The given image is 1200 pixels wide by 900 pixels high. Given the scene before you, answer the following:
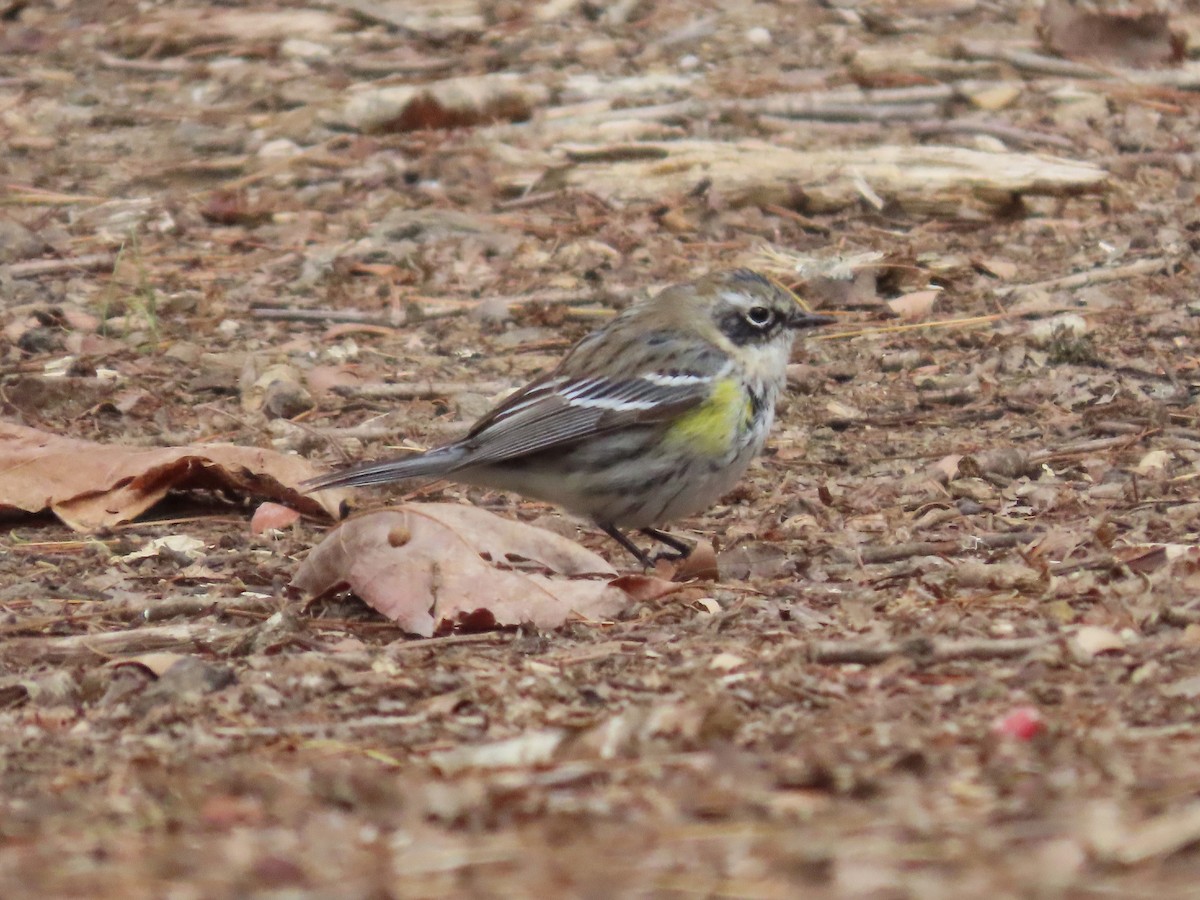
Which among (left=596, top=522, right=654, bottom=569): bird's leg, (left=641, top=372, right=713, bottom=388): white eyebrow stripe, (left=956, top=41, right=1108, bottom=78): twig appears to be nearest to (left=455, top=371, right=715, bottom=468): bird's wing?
(left=641, top=372, right=713, bottom=388): white eyebrow stripe

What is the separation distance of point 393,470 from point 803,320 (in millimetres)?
1744

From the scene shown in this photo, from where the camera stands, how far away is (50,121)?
11422 mm

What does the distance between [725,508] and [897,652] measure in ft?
9.33

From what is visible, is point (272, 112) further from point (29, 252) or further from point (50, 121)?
point (29, 252)

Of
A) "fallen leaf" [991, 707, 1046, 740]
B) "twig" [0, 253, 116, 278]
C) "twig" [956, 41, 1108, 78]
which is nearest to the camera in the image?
"fallen leaf" [991, 707, 1046, 740]

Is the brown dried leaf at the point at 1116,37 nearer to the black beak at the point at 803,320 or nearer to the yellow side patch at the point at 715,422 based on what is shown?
the black beak at the point at 803,320

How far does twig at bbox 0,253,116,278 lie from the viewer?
898cm

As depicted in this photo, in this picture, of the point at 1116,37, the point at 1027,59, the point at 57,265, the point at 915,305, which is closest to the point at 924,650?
the point at 915,305

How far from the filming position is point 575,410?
6.57 m

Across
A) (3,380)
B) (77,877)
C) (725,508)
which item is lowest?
(725,508)

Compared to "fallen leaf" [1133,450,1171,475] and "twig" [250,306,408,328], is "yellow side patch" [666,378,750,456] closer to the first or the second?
"fallen leaf" [1133,450,1171,475]

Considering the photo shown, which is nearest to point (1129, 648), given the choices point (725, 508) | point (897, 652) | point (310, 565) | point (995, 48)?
point (897, 652)

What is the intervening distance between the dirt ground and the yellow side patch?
38 centimetres

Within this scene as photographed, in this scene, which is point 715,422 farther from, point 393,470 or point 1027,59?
point 1027,59
